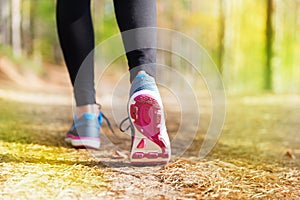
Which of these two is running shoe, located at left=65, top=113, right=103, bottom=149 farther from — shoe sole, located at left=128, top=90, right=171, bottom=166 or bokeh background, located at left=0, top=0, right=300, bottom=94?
bokeh background, located at left=0, top=0, right=300, bottom=94

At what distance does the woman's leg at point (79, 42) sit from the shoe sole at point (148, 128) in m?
0.40

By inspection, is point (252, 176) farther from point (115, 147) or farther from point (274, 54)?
point (274, 54)

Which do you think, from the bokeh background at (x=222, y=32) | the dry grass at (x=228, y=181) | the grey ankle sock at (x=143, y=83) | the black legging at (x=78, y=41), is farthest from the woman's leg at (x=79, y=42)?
the bokeh background at (x=222, y=32)

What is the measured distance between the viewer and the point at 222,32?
10172 millimetres

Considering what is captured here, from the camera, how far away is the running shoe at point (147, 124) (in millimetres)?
1256

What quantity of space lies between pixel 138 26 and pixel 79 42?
0.33 metres

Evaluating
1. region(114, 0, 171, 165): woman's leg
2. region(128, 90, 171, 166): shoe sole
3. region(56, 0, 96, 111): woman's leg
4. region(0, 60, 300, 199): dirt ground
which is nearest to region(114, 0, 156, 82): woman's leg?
region(114, 0, 171, 165): woman's leg

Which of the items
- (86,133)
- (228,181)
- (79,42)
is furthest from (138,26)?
(228,181)

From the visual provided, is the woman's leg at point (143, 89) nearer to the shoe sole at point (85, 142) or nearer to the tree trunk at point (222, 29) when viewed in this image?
the shoe sole at point (85, 142)

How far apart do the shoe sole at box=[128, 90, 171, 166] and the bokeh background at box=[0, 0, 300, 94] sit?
793cm

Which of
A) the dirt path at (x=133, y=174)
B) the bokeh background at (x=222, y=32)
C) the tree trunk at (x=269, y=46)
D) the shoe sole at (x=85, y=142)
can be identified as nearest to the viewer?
A: the dirt path at (x=133, y=174)

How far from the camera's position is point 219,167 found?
1364 millimetres

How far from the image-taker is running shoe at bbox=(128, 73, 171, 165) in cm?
126

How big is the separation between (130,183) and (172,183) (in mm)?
115
